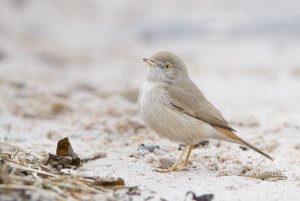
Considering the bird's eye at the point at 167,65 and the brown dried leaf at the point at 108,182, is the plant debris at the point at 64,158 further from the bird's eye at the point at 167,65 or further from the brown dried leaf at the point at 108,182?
the bird's eye at the point at 167,65

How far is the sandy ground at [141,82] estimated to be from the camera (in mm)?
5875

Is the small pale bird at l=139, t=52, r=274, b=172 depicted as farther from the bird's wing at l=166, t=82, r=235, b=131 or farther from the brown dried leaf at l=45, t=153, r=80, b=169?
the brown dried leaf at l=45, t=153, r=80, b=169

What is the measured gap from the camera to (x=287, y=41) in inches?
584

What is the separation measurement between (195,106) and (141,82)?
5375mm

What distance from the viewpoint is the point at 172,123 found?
6184 millimetres

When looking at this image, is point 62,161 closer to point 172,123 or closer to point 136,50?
point 172,123

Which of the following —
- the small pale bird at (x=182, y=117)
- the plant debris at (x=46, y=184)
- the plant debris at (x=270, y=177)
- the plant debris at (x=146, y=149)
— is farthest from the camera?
the plant debris at (x=146, y=149)

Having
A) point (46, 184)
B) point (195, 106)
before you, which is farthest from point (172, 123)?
point (46, 184)

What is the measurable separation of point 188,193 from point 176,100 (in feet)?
5.75

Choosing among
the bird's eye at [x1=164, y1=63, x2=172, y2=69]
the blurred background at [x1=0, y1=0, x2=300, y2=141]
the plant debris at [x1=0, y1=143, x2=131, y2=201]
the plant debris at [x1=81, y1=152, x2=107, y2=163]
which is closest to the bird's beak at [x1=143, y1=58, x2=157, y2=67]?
the bird's eye at [x1=164, y1=63, x2=172, y2=69]

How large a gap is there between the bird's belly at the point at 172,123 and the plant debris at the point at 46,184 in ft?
4.58

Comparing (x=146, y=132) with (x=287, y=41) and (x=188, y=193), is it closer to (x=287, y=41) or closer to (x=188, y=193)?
(x=188, y=193)

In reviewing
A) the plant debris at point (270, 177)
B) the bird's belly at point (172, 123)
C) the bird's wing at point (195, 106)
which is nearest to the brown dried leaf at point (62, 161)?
the bird's belly at point (172, 123)

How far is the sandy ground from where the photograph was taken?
588 cm
